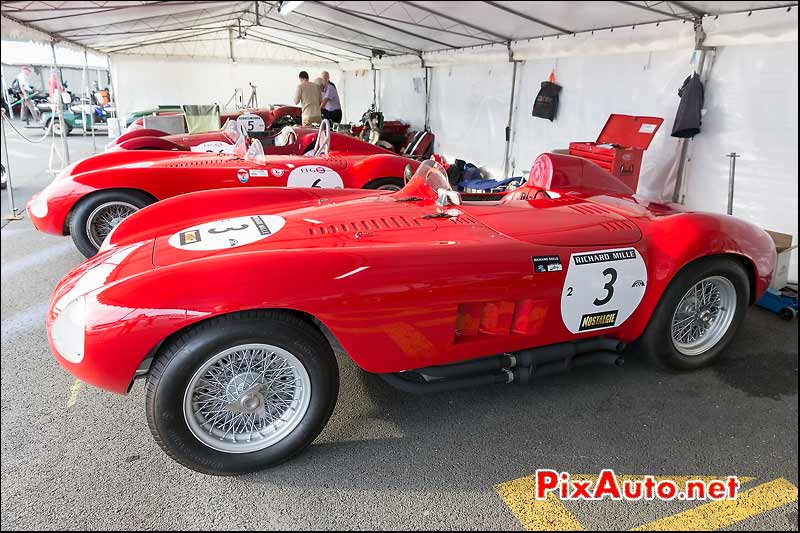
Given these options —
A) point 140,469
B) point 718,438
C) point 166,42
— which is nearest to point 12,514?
point 140,469

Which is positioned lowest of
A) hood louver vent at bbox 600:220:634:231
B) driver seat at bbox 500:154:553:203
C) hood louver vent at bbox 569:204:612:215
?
hood louver vent at bbox 600:220:634:231

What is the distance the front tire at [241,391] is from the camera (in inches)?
83.8

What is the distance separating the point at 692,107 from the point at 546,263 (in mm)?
4461

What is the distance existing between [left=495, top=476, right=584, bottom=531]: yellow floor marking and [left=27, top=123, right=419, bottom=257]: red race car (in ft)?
9.37

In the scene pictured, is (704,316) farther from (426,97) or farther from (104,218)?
(426,97)

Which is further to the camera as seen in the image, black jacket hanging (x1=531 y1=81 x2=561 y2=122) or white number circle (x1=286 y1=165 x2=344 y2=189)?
black jacket hanging (x1=531 y1=81 x2=561 y2=122)

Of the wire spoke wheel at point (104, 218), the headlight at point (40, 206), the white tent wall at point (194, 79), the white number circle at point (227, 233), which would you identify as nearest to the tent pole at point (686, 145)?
the white number circle at point (227, 233)

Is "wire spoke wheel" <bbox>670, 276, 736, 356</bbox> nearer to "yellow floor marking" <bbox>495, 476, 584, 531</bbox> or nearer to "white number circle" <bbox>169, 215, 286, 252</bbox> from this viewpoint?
"yellow floor marking" <bbox>495, 476, 584, 531</bbox>

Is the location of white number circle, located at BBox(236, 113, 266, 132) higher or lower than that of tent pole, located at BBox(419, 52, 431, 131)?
lower

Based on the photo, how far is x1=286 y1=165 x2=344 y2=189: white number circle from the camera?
216 inches

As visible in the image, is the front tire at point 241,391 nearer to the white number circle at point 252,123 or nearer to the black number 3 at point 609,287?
the black number 3 at point 609,287

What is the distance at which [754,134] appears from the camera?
215 inches

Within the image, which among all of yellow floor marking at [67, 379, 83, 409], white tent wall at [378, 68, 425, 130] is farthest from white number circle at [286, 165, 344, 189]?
white tent wall at [378, 68, 425, 130]

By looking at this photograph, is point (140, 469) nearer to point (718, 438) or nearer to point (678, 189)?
point (718, 438)
